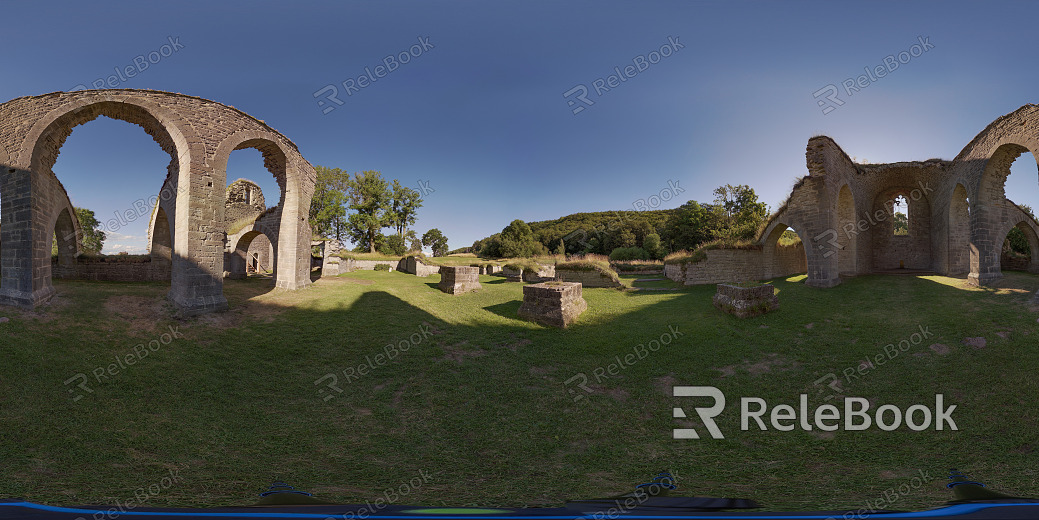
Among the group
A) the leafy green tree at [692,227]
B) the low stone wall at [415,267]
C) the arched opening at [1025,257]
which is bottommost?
the low stone wall at [415,267]

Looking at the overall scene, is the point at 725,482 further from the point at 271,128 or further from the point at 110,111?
the point at 110,111

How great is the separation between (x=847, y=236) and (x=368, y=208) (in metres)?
37.7

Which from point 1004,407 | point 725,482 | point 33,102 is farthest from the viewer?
point 33,102

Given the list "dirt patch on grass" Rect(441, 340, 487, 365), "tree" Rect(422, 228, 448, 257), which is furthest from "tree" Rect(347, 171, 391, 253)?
"dirt patch on grass" Rect(441, 340, 487, 365)

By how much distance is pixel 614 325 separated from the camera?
33.3 feet

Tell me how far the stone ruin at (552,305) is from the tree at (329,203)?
30.7 meters

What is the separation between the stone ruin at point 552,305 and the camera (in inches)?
397

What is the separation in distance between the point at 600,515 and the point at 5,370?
9.73 meters

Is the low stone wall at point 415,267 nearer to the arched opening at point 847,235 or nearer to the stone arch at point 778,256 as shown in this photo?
the stone arch at point 778,256

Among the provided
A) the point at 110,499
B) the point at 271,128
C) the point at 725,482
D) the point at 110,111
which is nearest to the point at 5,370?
the point at 110,499

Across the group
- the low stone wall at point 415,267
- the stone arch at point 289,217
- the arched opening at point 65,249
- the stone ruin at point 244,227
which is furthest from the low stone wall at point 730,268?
the arched opening at point 65,249

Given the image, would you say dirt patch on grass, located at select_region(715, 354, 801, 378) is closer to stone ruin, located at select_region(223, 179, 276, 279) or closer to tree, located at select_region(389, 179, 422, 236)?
stone ruin, located at select_region(223, 179, 276, 279)

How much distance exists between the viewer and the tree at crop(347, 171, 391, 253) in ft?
121

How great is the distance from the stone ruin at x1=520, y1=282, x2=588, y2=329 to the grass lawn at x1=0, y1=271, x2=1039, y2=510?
428mm
